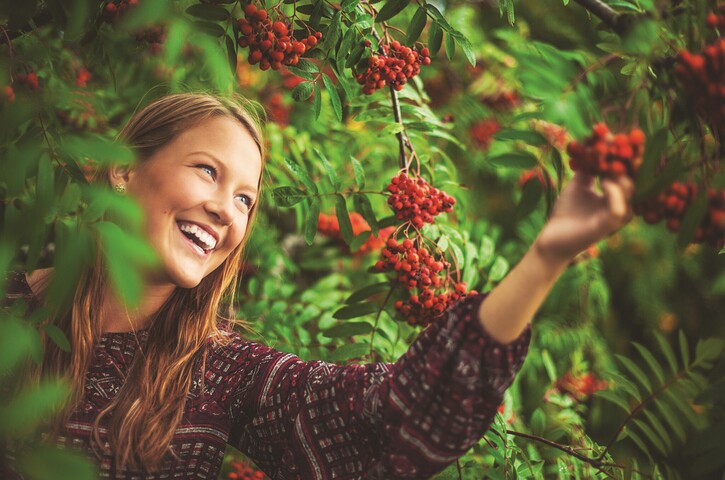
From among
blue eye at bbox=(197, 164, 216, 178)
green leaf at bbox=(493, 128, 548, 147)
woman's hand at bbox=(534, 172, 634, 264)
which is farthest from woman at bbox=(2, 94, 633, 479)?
green leaf at bbox=(493, 128, 548, 147)

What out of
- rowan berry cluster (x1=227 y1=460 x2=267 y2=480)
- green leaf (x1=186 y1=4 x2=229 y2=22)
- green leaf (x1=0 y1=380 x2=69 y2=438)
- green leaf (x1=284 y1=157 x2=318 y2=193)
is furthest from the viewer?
rowan berry cluster (x1=227 y1=460 x2=267 y2=480)

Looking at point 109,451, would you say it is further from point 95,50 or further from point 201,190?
point 95,50

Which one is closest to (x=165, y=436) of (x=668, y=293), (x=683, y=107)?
(x=683, y=107)

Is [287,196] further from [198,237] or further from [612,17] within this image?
[612,17]

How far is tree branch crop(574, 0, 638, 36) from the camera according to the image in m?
0.92

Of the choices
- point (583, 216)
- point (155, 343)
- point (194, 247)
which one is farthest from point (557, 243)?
point (155, 343)

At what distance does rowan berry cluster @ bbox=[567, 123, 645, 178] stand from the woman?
23cm

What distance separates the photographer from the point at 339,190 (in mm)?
1444

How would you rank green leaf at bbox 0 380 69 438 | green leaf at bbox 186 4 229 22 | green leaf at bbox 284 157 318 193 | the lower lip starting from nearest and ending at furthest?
green leaf at bbox 0 380 69 438 → green leaf at bbox 186 4 229 22 → the lower lip → green leaf at bbox 284 157 318 193

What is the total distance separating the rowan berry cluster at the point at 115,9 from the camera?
1.18m

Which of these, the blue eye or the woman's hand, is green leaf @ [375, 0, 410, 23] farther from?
the woman's hand

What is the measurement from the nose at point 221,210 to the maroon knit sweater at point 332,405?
0.98 ft

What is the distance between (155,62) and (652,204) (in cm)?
191

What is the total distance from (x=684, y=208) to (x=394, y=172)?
1.37m
